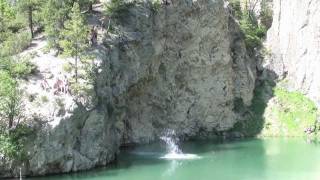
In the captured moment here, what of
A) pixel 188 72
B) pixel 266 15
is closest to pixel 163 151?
pixel 188 72

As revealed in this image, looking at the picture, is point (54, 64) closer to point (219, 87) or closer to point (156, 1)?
point (156, 1)

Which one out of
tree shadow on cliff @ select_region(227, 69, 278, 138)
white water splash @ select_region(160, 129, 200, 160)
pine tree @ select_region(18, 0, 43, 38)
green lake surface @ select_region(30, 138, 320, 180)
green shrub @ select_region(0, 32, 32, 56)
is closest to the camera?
green lake surface @ select_region(30, 138, 320, 180)

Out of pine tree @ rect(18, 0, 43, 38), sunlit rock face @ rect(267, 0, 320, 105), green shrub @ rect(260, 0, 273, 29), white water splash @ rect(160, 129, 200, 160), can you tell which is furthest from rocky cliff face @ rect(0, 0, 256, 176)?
green shrub @ rect(260, 0, 273, 29)

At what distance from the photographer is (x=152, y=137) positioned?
7100 centimetres

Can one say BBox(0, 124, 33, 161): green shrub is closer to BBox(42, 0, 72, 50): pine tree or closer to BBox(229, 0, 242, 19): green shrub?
BBox(42, 0, 72, 50): pine tree

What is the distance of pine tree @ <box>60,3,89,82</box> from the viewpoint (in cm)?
5262

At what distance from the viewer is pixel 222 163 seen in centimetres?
5778

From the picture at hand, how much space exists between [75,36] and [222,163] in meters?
18.2

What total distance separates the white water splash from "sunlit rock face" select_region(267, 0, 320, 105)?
65.5 feet

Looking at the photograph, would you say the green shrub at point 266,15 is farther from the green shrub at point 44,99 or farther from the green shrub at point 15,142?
the green shrub at point 15,142

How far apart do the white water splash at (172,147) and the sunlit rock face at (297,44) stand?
65.5ft

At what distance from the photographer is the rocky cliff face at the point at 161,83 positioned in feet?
171

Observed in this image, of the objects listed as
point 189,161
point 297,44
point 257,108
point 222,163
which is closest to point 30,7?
point 189,161

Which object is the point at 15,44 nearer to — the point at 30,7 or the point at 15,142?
the point at 30,7
